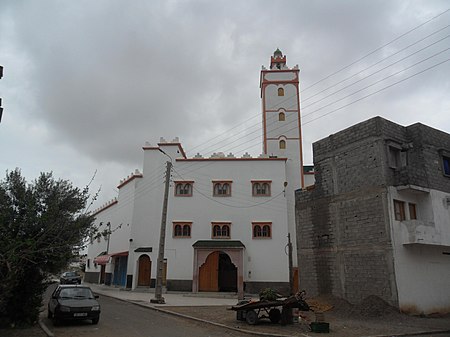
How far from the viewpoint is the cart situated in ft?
37.2

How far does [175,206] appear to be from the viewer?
28828 mm

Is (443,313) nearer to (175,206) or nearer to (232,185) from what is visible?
(232,185)

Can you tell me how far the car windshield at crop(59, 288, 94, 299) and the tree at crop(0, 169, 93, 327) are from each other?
92cm

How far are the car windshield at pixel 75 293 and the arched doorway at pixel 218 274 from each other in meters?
14.8

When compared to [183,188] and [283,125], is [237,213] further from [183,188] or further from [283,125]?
[283,125]

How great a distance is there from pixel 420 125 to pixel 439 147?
1.53 metres

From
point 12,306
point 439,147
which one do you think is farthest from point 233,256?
point 12,306

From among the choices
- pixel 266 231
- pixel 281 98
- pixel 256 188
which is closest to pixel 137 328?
pixel 266 231

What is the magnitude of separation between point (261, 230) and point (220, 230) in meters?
3.22

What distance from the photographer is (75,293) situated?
12195 millimetres

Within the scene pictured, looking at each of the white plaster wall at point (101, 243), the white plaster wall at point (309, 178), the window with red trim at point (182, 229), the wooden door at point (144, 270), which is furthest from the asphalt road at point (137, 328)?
the white plaster wall at point (101, 243)

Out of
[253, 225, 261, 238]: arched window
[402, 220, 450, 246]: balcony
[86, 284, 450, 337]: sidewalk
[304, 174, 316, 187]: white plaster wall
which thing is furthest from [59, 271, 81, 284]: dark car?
[402, 220, 450, 246]: balcony

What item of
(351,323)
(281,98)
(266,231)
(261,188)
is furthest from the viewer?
(281,98)

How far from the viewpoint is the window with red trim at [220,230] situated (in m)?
27.9
